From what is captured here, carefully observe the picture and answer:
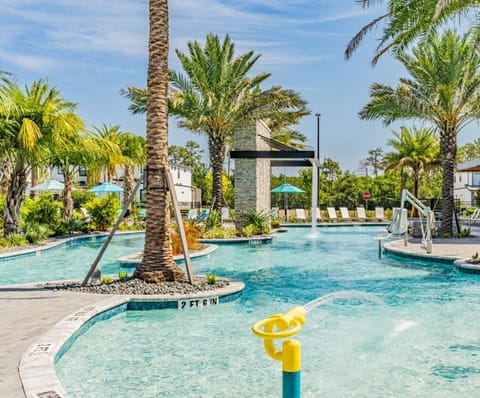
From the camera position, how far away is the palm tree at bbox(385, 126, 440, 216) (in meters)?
36.0

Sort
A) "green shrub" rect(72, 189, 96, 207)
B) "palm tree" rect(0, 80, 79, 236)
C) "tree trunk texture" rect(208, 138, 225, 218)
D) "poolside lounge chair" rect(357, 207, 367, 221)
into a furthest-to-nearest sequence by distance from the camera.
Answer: "green shrub" rect(72, 189, 96, 207) < "poolside lounge chair" rect(357, 207, 367, 221) < "tree trunk texture" rect(208, 138, 225, 218) < "palm tree" rect(0, 80, 79, 236)

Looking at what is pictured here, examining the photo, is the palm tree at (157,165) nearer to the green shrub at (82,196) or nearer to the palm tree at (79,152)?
the palm tree at (79,152)

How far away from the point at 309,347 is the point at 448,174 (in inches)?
627

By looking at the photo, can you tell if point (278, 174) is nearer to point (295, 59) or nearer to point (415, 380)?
point (295, 59)

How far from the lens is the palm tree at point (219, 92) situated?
22.6 m

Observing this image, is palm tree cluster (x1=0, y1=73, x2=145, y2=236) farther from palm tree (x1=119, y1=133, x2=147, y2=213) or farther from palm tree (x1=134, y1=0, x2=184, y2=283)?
palm tree (x1=119, y1=133, x2=147, y2=213)

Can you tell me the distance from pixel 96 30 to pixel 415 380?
1429cm

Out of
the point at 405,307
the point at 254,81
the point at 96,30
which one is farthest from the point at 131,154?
the point at 405,307

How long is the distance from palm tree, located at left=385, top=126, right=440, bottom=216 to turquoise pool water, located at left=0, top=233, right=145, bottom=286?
21.8 metres

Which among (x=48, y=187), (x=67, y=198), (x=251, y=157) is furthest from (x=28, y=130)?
(x=48, y=187)

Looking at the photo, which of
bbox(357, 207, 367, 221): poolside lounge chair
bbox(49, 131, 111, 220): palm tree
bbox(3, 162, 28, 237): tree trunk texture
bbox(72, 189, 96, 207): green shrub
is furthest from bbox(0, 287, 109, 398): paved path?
bbox(72, 189, 96, 207): green shrub

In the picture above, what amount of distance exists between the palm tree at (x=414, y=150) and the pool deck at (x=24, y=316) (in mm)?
30478

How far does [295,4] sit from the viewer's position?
54.7 feet

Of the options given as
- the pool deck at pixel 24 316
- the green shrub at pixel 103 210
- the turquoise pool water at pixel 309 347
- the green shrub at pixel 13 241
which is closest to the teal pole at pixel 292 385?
the pool deck at pixel 24 316
